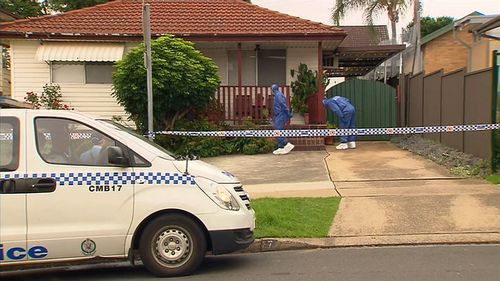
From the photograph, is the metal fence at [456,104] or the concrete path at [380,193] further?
the metal fence at [456,104]

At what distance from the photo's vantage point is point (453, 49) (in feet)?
74.4

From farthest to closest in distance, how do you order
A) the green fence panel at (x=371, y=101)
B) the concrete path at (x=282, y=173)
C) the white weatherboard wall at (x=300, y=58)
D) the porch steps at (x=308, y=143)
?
the green fence panel at (x=371, y=101) < the white weatherboard wall at (x=300, y=58) < the porch steps at (x=308, y=143) < the concrete path at (x=282, y=173)

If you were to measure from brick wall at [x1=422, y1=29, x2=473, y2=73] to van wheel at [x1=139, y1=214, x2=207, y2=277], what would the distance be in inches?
746

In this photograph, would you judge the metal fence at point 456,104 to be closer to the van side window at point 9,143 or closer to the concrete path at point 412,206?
the concrete path at point 412,206

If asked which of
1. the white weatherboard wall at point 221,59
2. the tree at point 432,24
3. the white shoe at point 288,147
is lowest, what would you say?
the white shoe at point 288,147

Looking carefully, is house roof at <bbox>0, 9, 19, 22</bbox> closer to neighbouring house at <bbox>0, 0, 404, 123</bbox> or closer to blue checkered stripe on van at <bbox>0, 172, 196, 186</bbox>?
neighbouring house at <bbox>0, 0, 404, 123</bbox>

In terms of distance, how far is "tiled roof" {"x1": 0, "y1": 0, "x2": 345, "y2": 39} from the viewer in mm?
16578

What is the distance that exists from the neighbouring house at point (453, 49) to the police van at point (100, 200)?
15970 mm

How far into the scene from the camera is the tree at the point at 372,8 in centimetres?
2778

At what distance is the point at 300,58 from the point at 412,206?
9.90 meters

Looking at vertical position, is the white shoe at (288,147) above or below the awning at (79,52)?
below

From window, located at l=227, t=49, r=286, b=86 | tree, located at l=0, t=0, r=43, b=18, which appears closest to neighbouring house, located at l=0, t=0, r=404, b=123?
window, located at l=227, t=49, r=286, b=86

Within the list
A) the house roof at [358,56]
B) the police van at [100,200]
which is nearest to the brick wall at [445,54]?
the house roof at [358,56]

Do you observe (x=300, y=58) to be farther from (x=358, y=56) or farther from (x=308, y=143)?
(x=358, y=56)
